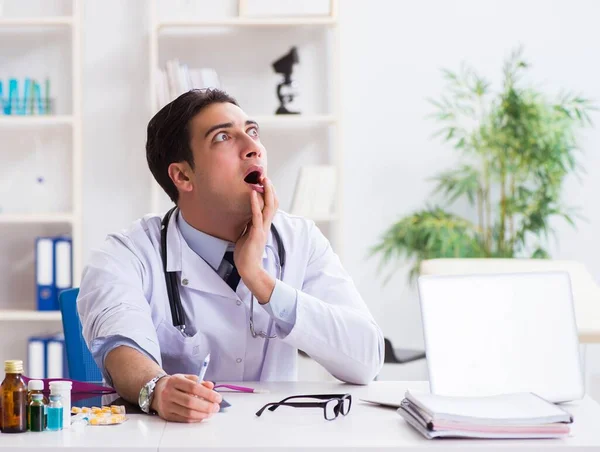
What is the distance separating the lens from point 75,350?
2.22 meters

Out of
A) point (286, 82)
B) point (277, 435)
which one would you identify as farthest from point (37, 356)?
point (277, 435)

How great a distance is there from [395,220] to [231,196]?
239 centimetres

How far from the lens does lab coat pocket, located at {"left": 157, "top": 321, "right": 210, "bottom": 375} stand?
1.95 metres

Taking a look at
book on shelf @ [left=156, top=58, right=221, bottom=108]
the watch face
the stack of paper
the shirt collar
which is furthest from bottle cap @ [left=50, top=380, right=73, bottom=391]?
book on shelf @ [left=156, top=58, right=221, bottom=108]

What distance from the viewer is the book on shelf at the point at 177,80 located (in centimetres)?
388

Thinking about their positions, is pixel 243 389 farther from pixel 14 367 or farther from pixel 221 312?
pixel 14 367

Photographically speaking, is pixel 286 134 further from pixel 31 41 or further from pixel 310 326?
pixel 310 326

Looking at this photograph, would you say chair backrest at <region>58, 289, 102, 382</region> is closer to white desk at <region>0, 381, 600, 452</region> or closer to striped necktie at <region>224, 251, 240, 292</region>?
Answer: striped necktie at <region>224, 251, 240, 292</region>

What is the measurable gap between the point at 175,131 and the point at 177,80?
1.81 m

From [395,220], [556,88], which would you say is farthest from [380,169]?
[556,88]

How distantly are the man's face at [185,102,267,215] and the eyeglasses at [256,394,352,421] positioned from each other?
57 centimetres

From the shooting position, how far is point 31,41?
4109 mm

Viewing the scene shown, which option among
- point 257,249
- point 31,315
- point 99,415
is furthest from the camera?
point 31,315

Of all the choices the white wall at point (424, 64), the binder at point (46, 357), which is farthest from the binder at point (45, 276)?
the white wall at point (424, 64)
